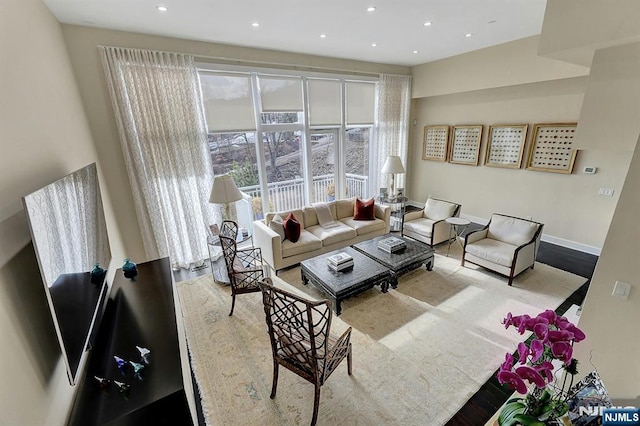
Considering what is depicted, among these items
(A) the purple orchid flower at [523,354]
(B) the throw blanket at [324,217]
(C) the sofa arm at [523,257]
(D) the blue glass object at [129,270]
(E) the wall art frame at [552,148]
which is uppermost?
(E) the wall art frame at [552,148]

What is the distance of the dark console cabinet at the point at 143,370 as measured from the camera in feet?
4.68

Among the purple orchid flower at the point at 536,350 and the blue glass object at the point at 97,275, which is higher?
the purple orchid flower at the point at 536,350

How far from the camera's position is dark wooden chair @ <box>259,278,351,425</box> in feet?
5.97

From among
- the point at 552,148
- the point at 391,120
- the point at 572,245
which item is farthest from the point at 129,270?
the point at 572,245

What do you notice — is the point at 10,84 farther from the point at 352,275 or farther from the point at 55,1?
the point at 352,275

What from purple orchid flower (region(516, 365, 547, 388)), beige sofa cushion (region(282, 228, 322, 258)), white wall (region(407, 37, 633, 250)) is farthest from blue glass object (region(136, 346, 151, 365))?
white wall (region(407, 37, 633, 250))

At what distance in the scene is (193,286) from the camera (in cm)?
377

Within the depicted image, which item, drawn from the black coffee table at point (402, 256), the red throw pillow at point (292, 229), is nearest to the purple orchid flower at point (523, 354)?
the black coffee table at point (402, 256)

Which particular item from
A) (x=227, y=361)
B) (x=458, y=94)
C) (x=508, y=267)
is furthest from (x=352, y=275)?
(x=458, y=94)

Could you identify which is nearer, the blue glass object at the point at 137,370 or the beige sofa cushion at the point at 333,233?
the blue glass object at the point at 137,370

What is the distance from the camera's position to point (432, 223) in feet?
15.5

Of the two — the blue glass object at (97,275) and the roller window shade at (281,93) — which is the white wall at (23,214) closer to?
the blue glass object at (97,275)

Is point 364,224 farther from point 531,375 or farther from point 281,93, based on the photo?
point 531,375

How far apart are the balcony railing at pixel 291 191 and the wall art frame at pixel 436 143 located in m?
1.71
